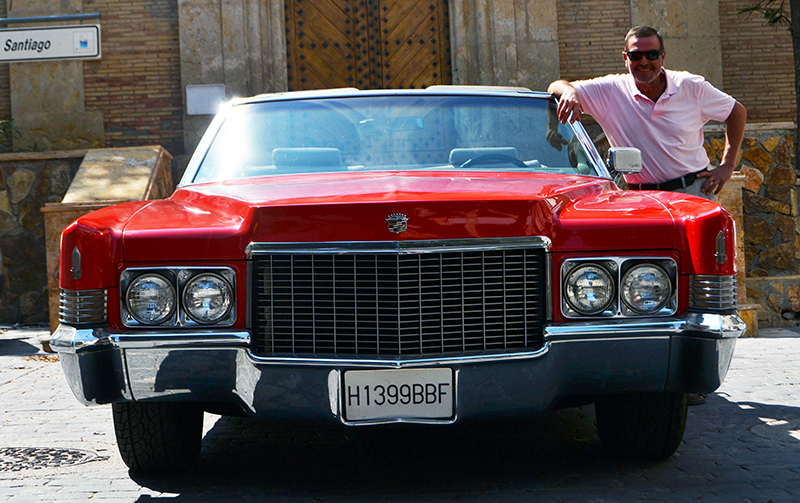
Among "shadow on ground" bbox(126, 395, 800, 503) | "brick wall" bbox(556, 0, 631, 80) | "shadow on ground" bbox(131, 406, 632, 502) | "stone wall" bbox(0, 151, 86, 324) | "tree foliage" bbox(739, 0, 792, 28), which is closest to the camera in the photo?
"shadow on ground" bbox(126, 395, 800, 503)

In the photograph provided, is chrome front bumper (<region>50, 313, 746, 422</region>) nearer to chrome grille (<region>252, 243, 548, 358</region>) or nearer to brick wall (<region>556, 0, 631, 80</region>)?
chrome grille (<region>252, 243, 548, 358</region>)

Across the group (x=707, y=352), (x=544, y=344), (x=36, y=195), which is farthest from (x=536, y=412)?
(x=36, y=195)

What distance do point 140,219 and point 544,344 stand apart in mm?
1521

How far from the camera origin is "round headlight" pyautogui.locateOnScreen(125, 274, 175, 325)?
3.10 m

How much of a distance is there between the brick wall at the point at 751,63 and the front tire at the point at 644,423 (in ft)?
33.3

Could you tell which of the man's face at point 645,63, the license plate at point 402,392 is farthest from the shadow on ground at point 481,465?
the man's face at point 645,63

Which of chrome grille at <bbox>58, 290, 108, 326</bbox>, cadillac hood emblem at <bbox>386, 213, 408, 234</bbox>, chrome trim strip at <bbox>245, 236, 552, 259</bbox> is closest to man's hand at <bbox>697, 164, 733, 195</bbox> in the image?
chrome trim strip at <bbox>245, 236, 552, 259</bbox>

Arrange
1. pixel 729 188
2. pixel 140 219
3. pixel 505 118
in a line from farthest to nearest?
pixel 729 188, pixel 505 118, pixel 140 219

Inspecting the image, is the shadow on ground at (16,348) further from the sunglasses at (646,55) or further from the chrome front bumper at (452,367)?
the sunglasses at (646,55)

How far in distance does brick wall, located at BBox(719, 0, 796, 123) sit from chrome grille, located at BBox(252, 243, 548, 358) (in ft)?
35.3

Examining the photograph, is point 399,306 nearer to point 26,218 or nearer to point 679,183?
point 679,183

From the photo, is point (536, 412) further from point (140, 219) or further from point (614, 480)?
point (140, 219)

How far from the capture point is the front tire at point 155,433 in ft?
11.3

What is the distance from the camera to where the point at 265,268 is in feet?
10.1
